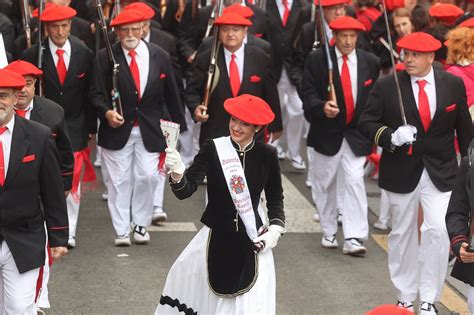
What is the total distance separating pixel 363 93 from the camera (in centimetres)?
1095

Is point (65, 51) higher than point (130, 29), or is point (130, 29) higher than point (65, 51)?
point (130, 29)

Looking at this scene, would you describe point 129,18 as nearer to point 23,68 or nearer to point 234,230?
point 23,68

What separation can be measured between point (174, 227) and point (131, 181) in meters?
0.81

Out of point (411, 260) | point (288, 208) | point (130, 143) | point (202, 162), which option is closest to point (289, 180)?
point (288, 208)

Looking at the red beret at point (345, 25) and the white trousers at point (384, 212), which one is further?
the white trousers at point (384, 212)

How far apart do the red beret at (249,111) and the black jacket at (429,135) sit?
1.94 meters

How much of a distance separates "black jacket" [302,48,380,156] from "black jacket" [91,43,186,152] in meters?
1.29

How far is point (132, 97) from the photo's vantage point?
10945 millimetres

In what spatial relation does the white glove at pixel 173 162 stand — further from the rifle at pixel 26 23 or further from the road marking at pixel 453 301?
the rifle at pixel 26 23

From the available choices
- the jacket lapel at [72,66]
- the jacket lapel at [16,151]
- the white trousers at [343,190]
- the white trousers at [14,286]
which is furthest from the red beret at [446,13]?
the white trousers at [14,286]

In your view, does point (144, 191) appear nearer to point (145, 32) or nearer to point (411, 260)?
point (145, 32)

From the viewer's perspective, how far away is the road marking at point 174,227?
459 inches

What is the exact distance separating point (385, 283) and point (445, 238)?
1.08m

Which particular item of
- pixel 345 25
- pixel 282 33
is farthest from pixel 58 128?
pixel 282 33
